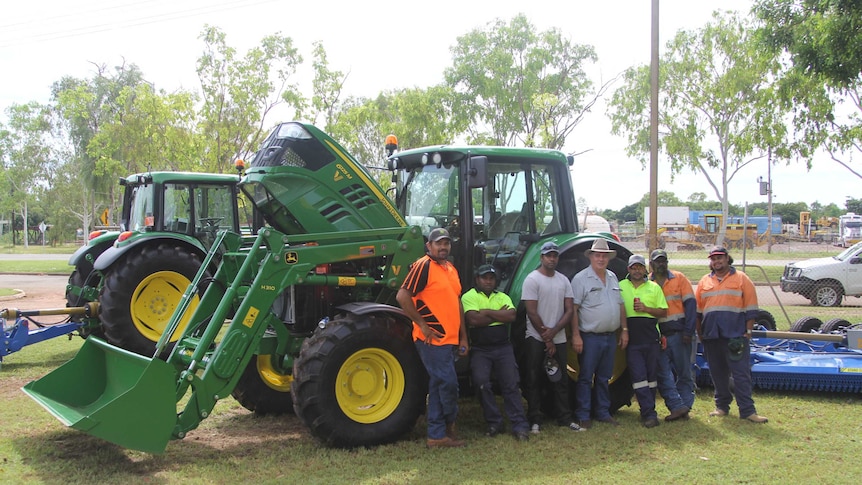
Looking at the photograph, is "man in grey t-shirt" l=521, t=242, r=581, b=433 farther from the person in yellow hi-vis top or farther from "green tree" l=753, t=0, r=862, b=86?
"green tree" l=753, t=0, r=862, b=86

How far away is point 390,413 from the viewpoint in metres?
5.27

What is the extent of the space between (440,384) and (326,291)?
4.43 feet

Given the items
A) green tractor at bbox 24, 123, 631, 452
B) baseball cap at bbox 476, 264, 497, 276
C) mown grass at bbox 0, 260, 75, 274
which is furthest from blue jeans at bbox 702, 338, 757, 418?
mown grass at bbox 0, 260, 75, 274

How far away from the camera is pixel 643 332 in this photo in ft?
19.7

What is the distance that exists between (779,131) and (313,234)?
70.4 ft

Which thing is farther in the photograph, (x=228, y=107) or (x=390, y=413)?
(x=228, y=107)

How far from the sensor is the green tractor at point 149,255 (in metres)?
8.45

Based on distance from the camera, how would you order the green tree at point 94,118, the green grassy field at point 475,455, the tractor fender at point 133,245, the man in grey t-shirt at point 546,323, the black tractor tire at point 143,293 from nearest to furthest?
the green grassy field at point 475,455 → the man in grey t-shirt at point 546,323 → the black tractor tire at point 143,293 → the tractor fender at point 133,245 → the green tree at point 94,118

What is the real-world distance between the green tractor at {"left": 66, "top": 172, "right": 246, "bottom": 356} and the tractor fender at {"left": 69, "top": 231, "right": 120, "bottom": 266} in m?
0.01

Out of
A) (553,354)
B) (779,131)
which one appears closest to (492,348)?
(553,354)

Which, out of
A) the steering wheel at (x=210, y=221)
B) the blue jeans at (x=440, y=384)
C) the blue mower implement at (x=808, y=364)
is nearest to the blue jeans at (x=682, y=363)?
the blue mower implement at (x=808, y=364)

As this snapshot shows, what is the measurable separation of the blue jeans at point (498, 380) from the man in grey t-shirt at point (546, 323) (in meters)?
0.21

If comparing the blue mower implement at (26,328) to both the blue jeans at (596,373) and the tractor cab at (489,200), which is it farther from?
the blue jeans at (596,373)

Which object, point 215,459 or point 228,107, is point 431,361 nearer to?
point 215,459
